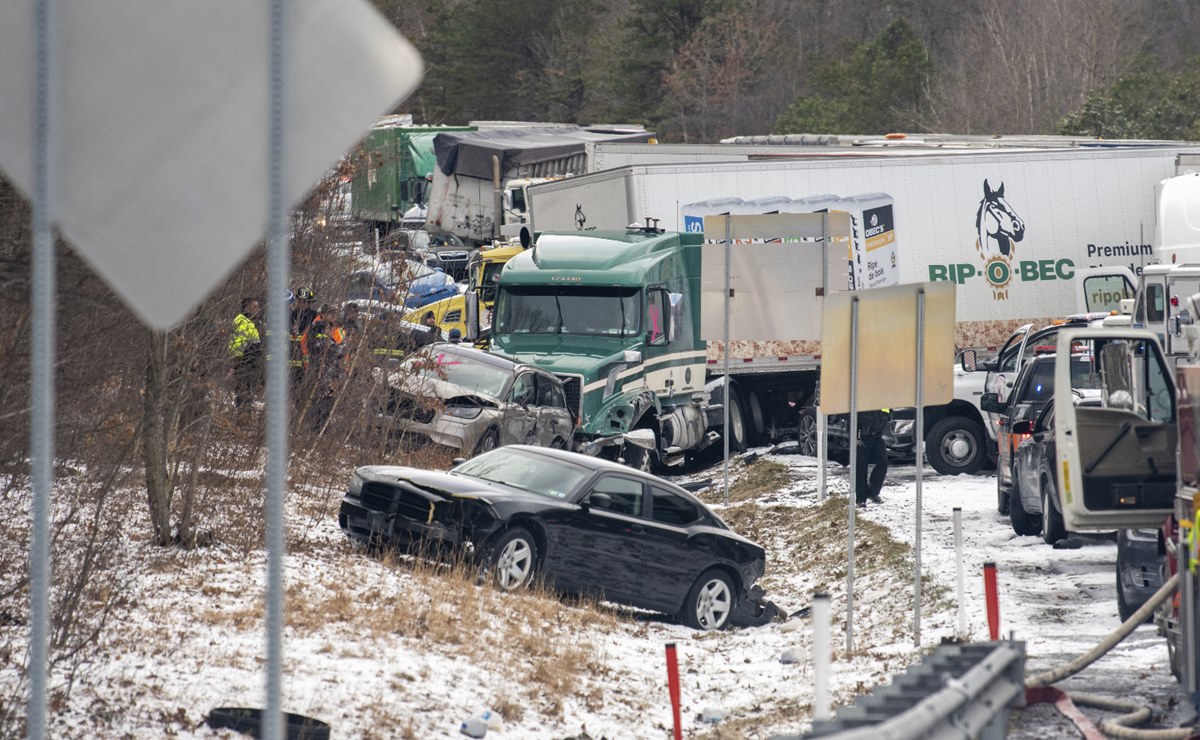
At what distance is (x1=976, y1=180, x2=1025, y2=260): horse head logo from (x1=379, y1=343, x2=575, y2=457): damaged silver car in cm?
942

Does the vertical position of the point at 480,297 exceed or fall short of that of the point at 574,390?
it exceeds it

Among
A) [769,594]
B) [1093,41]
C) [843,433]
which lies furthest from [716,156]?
[1093,41]

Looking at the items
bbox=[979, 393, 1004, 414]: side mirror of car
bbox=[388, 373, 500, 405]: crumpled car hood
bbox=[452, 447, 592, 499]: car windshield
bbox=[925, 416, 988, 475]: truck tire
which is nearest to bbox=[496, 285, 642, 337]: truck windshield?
bbox=[388, 373, 500, 405]: crumpled car hood

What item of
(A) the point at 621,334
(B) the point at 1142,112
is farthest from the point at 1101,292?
(B) the point at 1142,112

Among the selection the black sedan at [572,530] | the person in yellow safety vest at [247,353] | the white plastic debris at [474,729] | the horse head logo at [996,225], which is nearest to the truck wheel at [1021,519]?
the black sedan at [572,530]

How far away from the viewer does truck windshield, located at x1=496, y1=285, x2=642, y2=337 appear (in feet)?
68.9

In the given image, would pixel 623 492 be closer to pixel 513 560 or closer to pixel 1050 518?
pixel 513 560

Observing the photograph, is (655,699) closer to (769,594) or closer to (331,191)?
(769,594)

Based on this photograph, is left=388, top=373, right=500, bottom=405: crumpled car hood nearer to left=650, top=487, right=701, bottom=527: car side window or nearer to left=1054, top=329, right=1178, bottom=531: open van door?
left=650, top=487, right=701, bottom=527: car side window

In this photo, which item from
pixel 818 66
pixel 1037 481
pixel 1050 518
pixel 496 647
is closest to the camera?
pixel 496 647

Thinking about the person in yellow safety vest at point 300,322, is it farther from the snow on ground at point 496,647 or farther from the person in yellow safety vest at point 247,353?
the snow on ground at point 496,647

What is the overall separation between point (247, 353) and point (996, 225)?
15.6m

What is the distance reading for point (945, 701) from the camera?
19.3 feet

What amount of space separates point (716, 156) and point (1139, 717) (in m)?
24.4
